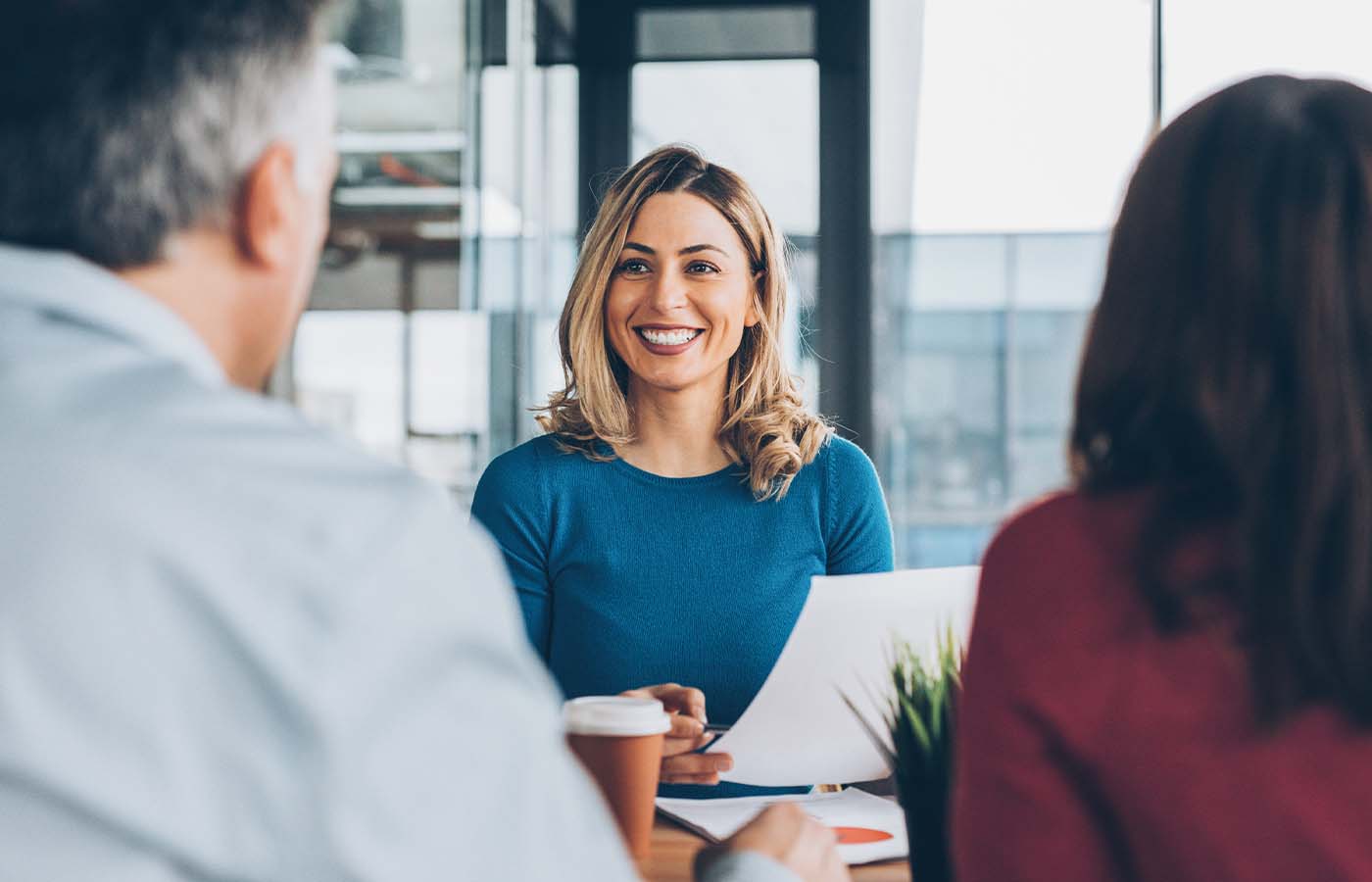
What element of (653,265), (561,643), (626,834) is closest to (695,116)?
(653,265)

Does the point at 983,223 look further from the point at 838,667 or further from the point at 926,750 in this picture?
the point at 926,750

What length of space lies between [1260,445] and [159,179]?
0.67m

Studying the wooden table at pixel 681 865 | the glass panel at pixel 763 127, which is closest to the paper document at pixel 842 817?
the wooden table at pixel 681 865

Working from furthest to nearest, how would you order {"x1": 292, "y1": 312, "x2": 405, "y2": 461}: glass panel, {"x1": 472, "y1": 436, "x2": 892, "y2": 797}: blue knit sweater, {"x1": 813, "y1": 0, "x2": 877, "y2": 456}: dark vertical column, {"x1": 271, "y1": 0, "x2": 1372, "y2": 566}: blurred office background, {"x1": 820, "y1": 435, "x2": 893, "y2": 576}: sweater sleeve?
{"x1": 813, "y1": 0, "x2": 877, "y2": 456}: dark vertical column < {"x1": 271, "y1": 0, "x2": 1372, "y2": 566}: blurred office background < {"x1": 292, "y1": 312, "x2": 405, "y2": 461}: glass panel < {"x1": 820, "y1": 435, "x2": 893, "y2": 576}: sweater sleeve < {"x1": 472, "y1": 436, "x2": 892, "y2": 797}: blue knit sweater

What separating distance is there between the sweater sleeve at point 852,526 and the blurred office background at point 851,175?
46.7 inches

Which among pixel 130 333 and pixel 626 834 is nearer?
pixel 130 333

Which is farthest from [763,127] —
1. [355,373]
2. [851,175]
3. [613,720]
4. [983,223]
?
[613,720]

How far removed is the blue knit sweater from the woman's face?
184mm

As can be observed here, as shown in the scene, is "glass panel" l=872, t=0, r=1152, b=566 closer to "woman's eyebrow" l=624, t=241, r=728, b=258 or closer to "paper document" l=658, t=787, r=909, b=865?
"woman's eyebrow" l=624, t=241, r=728, b=258

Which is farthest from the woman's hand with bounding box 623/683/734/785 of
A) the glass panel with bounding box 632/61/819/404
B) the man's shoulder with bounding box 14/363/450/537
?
the glass panel with bounding box 632/61/819/404

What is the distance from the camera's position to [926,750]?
978 mm

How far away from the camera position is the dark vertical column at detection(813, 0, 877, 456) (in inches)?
147

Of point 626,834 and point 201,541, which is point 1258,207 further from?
point 626,834

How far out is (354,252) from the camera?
2.59 meters
